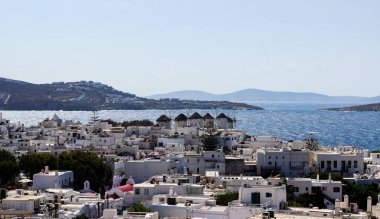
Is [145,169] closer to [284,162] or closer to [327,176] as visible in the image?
[284,162]

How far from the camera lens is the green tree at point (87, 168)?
4853 centimetres

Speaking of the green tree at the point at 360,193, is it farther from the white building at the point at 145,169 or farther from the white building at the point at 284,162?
the white building at the point at 145,169

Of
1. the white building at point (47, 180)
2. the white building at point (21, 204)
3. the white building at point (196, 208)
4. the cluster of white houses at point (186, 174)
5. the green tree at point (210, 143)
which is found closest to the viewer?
the white building at point (196, 208)

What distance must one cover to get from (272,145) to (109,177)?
2307 cm

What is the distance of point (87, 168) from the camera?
4897 cm

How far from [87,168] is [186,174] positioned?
634 centimetres

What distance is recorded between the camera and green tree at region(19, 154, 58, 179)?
164 ft

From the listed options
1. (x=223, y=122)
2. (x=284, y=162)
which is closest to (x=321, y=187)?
(x=284, y=162)

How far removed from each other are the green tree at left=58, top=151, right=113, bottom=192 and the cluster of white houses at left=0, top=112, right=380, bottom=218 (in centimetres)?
118

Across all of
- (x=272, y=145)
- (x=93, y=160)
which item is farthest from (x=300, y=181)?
(x=272, y=145)

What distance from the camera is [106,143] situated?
69625 mm

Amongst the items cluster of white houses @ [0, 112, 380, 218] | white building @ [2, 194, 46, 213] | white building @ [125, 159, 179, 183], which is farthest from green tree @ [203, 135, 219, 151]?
white building @ [2, 194, 46, 213]

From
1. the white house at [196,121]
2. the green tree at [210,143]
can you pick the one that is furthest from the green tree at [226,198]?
the white house at [196,121]

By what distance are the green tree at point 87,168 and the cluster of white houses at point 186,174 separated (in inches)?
46.3
